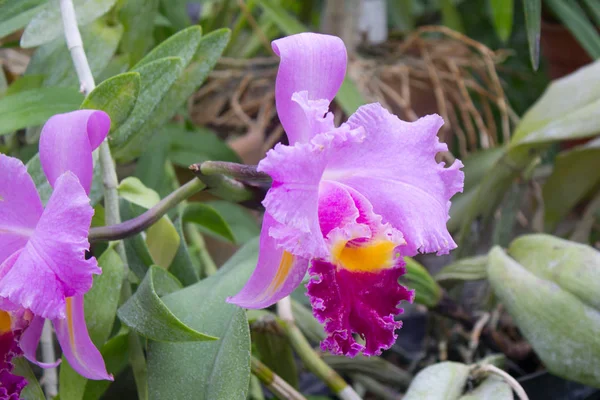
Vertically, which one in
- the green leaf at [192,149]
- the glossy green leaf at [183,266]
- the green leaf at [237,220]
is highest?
the glossy green leaf at [183,266]

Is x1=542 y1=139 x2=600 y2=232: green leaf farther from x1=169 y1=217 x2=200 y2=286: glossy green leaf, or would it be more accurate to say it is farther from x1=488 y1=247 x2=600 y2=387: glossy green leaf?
x1=169 y1=217 x2=200 y2=286: glossy green leaf

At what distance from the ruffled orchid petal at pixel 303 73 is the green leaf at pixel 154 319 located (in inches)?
4.9

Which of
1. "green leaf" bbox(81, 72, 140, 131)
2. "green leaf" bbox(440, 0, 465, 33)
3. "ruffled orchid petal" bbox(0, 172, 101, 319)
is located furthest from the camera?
"green leaf" bbox(440, 0, 465, 33)

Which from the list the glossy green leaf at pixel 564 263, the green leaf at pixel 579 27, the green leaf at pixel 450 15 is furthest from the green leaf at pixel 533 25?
the green leaf at pixel 450 15

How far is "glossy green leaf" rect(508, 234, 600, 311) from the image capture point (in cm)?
56

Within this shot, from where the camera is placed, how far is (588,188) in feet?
2.73

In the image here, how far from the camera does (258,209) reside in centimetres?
44

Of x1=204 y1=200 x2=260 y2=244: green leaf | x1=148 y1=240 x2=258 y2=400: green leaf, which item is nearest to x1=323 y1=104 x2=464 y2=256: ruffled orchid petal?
x1=148 y1=240 x2=258 y2=400: green leaf

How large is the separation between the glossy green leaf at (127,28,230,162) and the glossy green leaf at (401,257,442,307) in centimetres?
28

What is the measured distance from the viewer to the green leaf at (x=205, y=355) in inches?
15.4

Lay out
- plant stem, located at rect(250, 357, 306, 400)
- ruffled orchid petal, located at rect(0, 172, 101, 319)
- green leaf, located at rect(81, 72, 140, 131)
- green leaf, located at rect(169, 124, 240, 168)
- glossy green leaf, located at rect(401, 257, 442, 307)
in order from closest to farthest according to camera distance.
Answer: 1. ruffled orchid petal, located at rect(0, 172, 101, 319)
2. green leaf, located at rect(81, 72, 140, 131)
3. plant stem, located at rect(250, 357, 306, 400)
4. glossy green leaf, located at rect(401, 257, 442, 307)
5. green leaf, located at rect(169, 124, 240, 168)

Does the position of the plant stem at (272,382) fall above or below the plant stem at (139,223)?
below

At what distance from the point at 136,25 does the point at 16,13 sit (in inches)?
7.2

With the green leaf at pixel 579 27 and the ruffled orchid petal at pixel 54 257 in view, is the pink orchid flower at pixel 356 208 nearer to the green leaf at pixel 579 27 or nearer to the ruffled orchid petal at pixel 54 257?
the ruffled orchid petal at pixel 54 257
